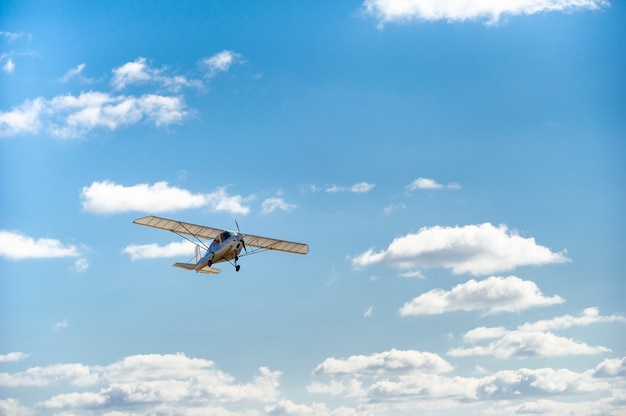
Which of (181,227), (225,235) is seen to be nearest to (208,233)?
(181,227)

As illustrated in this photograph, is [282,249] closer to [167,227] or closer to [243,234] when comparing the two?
[243,234]

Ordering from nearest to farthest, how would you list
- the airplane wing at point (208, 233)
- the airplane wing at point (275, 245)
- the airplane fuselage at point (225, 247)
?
the airplane fuselage at point (225, 247) → the airplane wing at point (208, 233) → the airplane wing at point (275, 245)

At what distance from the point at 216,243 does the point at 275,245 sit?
1134 centimetres

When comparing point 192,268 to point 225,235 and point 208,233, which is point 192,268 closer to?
point 208,233

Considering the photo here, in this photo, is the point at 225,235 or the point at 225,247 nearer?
the point at 225,247

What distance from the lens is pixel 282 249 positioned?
114562mm

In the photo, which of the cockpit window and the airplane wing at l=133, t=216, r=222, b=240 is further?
the airplane wing at l=133, t=216, r=222, b=240

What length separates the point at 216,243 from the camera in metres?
105

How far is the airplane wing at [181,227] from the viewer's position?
104 m

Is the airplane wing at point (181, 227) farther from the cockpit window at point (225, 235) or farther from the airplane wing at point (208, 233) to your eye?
the cockpit window at point (225, 235)

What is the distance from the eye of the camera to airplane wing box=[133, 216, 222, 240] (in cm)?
10449

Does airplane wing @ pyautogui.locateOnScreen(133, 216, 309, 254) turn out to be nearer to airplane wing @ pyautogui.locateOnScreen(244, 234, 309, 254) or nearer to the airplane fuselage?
airplane wing @ pyautogui.locateOnScreen(244, 234, 309, 254)

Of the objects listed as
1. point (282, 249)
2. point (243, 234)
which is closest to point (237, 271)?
point (243, 234)

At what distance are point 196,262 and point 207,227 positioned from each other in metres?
6.02
